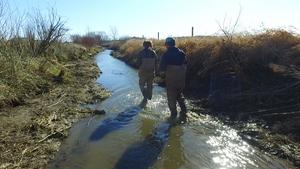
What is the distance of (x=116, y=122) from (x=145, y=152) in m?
2.71

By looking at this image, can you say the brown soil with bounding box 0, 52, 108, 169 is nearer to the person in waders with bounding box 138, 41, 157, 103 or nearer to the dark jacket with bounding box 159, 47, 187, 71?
the person in waders with bounding box 138, 41, 157, 103

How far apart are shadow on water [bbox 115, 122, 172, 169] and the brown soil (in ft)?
4.68

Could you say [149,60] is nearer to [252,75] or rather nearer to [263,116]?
[252,75]

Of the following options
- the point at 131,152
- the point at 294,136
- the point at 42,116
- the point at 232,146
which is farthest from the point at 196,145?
the point at 42,116

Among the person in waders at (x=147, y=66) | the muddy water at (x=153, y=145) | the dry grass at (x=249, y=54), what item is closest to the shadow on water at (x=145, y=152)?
the muddy water at (x=153, y=145)

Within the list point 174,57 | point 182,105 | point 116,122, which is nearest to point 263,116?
point 182,105

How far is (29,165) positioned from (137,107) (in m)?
5.84

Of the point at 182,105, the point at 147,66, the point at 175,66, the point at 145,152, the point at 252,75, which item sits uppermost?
the point at 175,66

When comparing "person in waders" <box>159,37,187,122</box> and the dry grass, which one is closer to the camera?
"person in waders" <box>159,37,187,122</box>

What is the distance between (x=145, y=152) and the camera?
8.15m

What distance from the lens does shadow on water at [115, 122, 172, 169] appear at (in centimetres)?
743

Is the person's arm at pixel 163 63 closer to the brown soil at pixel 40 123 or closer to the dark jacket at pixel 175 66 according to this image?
the dark jacket at pixel 175 66

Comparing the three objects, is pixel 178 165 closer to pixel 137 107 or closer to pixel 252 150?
pixel 252 150

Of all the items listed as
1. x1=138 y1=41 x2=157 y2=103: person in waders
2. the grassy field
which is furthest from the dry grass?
x1=138 y1=41 x2=157 y2=103: person in waders
